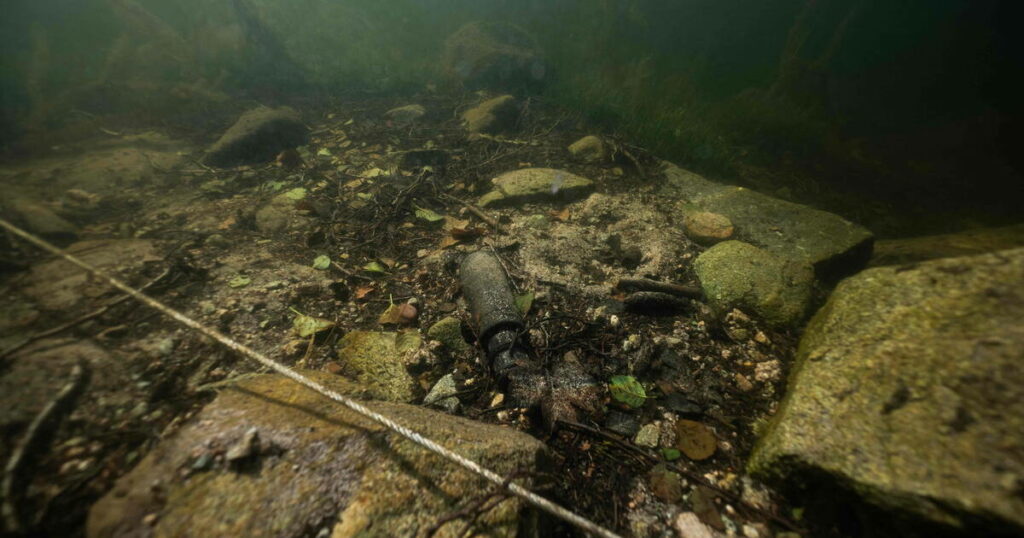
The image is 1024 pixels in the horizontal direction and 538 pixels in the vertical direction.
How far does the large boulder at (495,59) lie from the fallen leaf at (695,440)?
7.68 m

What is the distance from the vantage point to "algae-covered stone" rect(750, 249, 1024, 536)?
3.63 feet

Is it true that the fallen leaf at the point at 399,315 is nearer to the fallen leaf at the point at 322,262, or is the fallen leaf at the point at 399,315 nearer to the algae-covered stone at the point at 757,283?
the fallen leaf at the point at 322,262

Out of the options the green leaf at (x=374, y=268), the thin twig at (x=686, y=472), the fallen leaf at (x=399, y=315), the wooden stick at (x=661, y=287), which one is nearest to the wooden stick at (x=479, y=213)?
the green leaf at (x=374, y=268)

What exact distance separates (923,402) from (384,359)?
8.88 ft

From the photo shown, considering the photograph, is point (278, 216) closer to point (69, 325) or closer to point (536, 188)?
point (69, 325)

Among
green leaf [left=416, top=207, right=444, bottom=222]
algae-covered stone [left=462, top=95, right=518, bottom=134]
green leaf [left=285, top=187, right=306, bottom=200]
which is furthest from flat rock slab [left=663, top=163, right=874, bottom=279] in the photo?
green leaf [left=285, top=187, right=306, bottom=200]

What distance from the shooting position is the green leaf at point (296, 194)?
4.16 m

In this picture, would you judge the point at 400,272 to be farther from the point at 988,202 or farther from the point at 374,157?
the point at 988,202

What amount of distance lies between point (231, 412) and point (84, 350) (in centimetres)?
141

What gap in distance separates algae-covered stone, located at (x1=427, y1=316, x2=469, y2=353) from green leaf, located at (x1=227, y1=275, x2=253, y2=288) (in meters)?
1.71

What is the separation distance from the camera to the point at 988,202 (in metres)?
5.54

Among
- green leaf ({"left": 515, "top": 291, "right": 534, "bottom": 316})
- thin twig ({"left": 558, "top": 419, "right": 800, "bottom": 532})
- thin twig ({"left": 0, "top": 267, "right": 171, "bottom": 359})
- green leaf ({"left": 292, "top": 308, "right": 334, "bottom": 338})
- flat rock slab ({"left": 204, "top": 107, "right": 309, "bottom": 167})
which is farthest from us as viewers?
flat rock slab ({"left": 204, "top": 107, "right": 309, "bottom": 167})

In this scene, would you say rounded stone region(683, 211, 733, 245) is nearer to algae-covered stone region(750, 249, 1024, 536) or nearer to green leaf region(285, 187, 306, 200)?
algae-covered stone region(750, 249, 1024, 536)

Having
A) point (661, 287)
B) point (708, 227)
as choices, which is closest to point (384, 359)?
point (661, 287)
